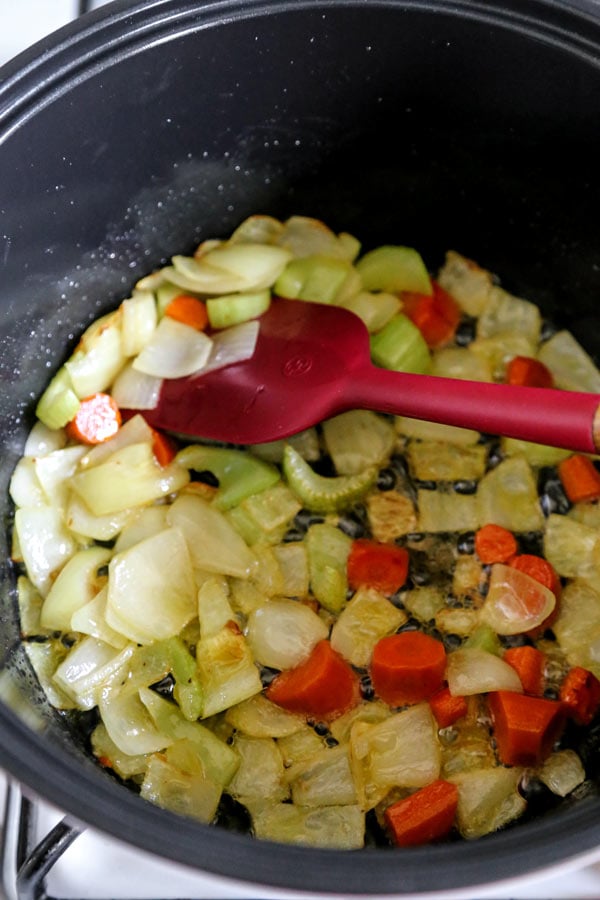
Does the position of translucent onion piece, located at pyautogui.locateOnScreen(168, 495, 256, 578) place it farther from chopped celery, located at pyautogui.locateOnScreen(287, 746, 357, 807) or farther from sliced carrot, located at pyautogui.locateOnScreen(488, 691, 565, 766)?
sliced carrot, located at pyautogui.locateOnScreen(488, 691, 565, 766)

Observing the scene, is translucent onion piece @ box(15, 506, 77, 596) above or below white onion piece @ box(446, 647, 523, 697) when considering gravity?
above

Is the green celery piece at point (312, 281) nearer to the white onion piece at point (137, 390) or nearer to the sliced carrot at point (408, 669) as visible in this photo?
the white onion piece at point (137, 390)

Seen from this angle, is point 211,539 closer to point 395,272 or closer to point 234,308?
point 234,308

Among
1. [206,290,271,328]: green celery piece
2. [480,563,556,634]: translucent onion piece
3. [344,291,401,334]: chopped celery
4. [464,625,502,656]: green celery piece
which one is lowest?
[464,625,502,656]: green celery piece

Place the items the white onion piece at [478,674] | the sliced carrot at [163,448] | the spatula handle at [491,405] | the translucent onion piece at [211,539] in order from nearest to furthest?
the spatula handle at [491,405] → the white onion piece at [478,674] → the translucent onion piece at [211,539] → the sliced carrot at [163,448]

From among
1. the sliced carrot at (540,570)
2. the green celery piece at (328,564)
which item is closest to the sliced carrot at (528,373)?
the sliced carrot at (540,570)

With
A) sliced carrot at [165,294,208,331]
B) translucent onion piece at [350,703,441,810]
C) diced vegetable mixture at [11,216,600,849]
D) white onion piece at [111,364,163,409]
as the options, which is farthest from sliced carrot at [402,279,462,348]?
translucent onion piece at [350,703,441,810]

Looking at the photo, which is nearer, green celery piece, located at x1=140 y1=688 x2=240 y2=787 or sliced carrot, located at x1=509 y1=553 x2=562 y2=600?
green celery piece, located at x1=140 y1=688 x2=240 y2=787

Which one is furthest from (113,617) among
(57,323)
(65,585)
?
(57,323)

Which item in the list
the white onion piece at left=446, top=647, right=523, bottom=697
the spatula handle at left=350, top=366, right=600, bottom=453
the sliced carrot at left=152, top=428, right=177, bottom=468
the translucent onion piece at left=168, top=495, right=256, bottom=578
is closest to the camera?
the spatula handle at left=350, top=366, right=600, bottom=453
